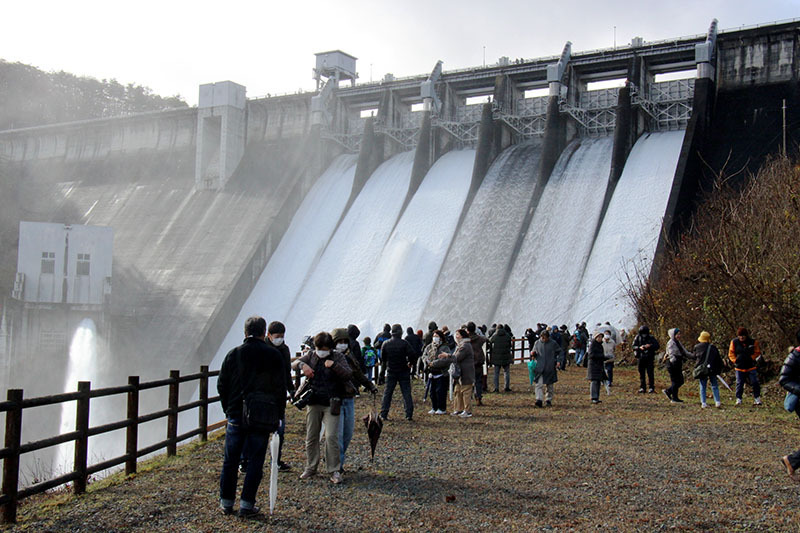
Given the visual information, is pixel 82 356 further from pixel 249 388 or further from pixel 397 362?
pixel 249 388

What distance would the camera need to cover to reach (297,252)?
39031 millimetres

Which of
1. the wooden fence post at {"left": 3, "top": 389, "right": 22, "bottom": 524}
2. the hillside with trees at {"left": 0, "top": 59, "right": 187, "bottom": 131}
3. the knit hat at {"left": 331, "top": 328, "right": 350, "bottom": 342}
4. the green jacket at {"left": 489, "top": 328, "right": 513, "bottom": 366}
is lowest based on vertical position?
the wooden fence post at {"left": 3, "top": 389, "right": 22, "bottom": 524}

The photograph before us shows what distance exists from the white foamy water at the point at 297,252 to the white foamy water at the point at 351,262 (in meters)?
0.77

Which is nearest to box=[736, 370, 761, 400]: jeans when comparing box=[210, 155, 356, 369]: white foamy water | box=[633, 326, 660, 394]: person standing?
box=[633, 326, 660, 394]: person standing

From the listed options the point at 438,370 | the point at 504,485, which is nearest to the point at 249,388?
the point at 504,485

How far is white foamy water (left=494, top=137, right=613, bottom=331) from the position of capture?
96.3 feet

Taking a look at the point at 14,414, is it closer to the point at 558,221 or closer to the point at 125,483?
the point at 125,483

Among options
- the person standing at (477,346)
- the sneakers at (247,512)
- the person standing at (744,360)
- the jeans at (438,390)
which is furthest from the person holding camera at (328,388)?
the person standing at (744,360)

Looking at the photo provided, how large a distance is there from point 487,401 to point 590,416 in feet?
9.83

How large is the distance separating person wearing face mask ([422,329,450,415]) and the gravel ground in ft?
3.59

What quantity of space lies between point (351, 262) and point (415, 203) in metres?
4.03

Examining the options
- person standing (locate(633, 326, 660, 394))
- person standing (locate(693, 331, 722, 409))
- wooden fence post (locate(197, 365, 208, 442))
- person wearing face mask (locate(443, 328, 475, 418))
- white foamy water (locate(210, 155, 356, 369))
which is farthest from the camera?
white foamy water (locate(210, 155, 356, 369))

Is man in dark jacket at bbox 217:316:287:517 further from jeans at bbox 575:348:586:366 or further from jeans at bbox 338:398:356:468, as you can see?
jeans at bbox 575:348:586:366

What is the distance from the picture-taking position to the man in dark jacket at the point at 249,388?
7156 millimetres
